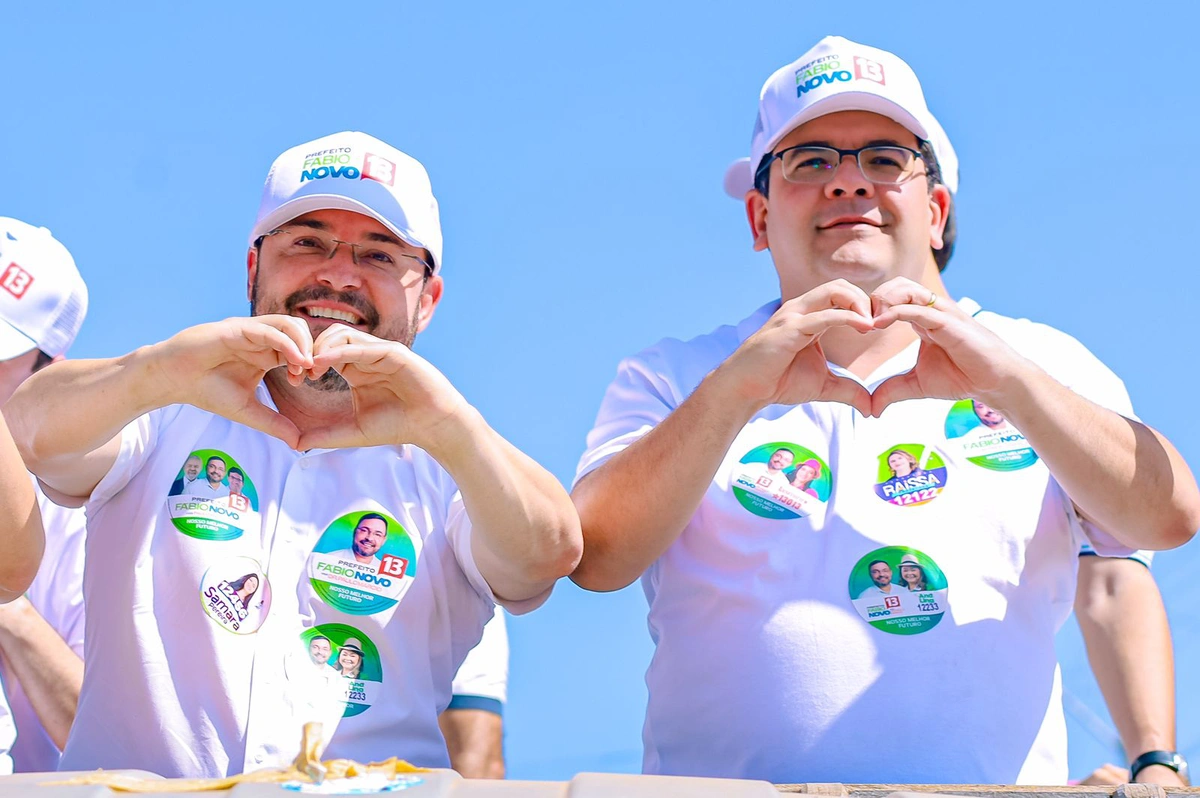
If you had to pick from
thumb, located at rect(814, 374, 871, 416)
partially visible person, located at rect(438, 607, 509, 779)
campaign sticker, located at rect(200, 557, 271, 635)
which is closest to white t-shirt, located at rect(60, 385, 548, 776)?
campaign sticker, located at rect(200, 557, 271, 635)

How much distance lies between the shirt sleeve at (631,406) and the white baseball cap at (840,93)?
0.61 m

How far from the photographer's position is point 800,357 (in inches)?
122

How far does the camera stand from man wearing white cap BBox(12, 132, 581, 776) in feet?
9.50

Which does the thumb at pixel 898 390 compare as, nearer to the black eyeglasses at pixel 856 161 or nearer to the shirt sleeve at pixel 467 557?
the black eyeglasses at pixel 856 161

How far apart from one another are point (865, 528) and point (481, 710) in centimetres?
161

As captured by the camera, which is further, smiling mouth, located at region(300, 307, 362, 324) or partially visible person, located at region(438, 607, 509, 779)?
partially visible person, located at region(438, 607, 509, 779)

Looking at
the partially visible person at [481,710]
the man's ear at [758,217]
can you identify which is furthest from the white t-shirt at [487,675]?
the man's ear at [758,217]

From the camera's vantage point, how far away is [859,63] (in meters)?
3.61

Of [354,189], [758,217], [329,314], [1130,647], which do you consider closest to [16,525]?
[329,314]

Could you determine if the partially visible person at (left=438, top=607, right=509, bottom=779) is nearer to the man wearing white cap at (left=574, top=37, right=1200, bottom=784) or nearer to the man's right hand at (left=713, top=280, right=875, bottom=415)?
the man wearing white cap at (left=574, top=37, right=1200, bottom=784)

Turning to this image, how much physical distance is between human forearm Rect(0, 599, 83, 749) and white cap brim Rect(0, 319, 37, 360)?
781 millimetres

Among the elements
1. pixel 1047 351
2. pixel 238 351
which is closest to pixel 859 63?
pixel 1047 351

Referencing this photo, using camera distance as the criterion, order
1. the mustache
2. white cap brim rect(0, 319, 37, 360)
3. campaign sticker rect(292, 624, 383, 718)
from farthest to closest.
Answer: white cap brim rect(0, 319, 37, 360)
the mustache
campaign sticker rect(292, 624, 383, 718)

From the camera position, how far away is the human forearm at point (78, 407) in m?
2.88
